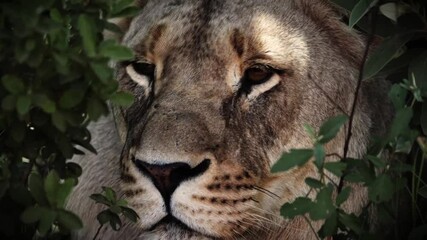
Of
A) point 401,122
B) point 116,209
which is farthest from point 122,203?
point 401,122

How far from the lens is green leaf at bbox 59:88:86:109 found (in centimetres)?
350

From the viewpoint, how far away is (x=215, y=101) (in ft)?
13.9

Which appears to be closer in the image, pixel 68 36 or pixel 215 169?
pixel 68 36

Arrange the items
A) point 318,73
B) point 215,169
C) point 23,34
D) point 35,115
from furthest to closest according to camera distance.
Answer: point 318,73
point 215,169
point 35,115
point 23,34

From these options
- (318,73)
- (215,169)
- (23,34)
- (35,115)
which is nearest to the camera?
(23,34)

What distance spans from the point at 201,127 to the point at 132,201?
356 mm

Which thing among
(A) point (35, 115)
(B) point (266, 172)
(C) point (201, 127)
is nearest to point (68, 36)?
(A) point (35, 115)

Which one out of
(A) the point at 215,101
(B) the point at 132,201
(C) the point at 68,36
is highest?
(C) the point at 68,36

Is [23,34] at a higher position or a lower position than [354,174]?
higher

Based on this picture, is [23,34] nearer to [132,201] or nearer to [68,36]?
[68,36]

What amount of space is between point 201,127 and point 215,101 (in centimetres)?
15

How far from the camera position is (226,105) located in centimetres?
425

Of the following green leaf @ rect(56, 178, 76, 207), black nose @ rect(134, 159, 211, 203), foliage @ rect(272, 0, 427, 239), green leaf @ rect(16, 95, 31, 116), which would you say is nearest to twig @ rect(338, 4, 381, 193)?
foliage @ rect(272, 0, 427, 239)

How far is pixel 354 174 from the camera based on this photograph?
148 inches
